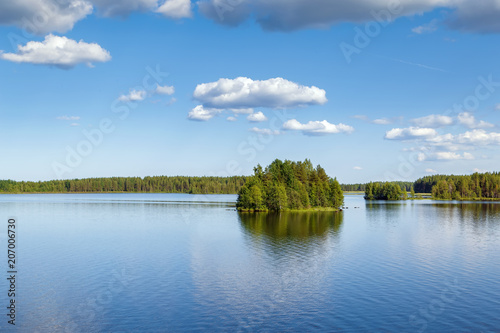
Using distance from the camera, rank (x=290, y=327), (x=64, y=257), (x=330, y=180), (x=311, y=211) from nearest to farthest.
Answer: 1. (x=290, y=327)
2. (x=64, y=257)
3. (x=311, y=211)
4. (x=330, y=180)

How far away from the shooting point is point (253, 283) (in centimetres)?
4816

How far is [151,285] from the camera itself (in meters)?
46.9

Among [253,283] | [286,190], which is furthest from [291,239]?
[286,190]

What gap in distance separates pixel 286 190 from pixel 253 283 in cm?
12370

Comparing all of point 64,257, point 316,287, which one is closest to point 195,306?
point 316,287

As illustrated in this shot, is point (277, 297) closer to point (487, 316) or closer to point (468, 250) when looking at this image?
point (487, 316)

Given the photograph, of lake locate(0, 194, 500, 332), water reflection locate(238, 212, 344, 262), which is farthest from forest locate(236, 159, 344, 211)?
lake locate(0, 194, 500, 332)

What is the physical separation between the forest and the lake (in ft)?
247

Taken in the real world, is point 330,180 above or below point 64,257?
above

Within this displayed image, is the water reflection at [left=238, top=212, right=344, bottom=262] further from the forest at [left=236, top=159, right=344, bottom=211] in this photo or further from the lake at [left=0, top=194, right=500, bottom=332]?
the forest at [left=236, top=159, right=344, bottom=211]

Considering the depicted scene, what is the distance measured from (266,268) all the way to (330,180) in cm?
14449

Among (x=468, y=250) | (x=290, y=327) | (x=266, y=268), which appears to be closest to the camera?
(x=290, y=327)

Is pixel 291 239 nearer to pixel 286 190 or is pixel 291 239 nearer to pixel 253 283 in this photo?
pixel 253 283

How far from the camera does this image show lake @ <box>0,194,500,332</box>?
3553 centimetres
